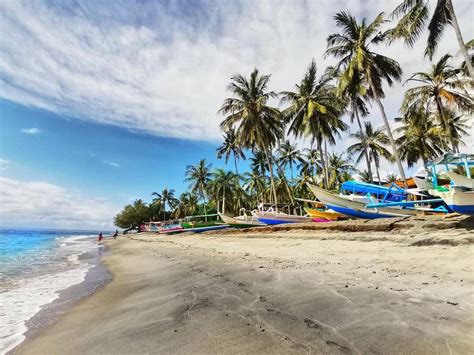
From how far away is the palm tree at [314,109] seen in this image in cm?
2797

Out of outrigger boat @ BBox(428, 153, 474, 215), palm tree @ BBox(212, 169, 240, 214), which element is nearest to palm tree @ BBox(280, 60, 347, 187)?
outrigger boat @ BBox(428, 153, 474, 215)

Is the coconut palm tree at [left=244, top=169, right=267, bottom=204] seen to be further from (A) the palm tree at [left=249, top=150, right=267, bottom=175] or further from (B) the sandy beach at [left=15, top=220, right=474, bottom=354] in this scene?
(B) the sandy beach at [left=15, top=220, right=474, bottom=354]

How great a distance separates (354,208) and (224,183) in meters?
32.8

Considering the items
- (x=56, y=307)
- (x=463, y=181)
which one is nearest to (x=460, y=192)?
(x=463, y=181)

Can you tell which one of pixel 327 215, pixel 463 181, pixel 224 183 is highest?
pixel 224 183

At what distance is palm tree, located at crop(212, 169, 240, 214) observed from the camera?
49656mm

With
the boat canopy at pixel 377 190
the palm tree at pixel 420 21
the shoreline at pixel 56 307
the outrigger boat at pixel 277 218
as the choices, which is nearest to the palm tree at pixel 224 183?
the outrigger boat at pixel 277 218

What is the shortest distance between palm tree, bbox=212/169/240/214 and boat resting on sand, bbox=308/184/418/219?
3098cm

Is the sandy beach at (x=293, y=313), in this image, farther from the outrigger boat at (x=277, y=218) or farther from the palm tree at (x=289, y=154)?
the palm tree at (x=289, y=154)

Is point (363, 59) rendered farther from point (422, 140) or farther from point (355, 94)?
point (422, 140)

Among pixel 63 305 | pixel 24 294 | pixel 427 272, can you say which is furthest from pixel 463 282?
pixel 24 294

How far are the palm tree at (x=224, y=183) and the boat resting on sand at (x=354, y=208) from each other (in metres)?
31.0

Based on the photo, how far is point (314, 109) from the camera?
26.9 metres

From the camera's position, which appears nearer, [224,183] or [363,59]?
[363,59]
